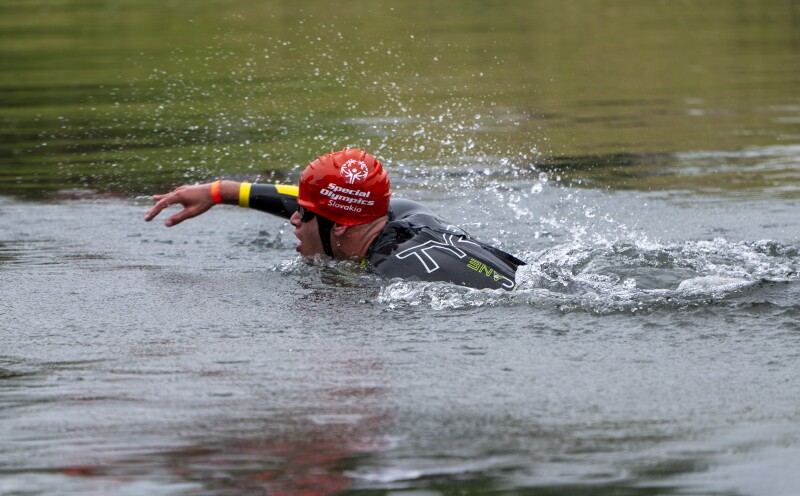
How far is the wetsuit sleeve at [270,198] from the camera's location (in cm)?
746

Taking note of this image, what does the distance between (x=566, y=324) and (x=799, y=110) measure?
9704 millimetres

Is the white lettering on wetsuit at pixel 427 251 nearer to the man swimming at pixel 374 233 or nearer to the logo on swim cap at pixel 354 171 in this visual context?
the man swimming at pixel 374 233

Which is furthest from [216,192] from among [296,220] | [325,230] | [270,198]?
[325,230]

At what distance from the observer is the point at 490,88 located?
Result: 16500 millimetres

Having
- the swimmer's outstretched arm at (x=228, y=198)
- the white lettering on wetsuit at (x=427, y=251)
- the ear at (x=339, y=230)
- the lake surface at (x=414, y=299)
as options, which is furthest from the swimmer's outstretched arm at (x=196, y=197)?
the white lettering on wetsuit at (x=427, y=251)

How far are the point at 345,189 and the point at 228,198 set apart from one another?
979mm

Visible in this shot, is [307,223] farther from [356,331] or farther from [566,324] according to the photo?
[566,324]

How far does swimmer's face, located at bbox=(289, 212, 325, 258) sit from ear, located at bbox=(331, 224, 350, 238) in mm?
110

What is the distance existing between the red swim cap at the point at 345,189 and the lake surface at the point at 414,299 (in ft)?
1.11

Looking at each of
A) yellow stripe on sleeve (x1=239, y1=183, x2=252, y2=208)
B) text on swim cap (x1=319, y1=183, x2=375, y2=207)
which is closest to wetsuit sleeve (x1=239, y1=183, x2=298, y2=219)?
yellow stripe on sleeve (x1=239, y1=183, x2=252, y2=208)

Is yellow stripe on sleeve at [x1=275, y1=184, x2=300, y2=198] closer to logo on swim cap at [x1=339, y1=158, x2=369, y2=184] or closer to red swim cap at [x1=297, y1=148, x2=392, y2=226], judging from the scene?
red swim cap at [x1=297, y1=148, x2=392, y2=226]

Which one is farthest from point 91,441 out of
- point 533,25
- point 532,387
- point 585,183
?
point 533,25

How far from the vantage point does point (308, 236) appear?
697 centimetres

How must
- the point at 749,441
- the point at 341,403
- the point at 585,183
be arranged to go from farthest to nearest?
the point at 585,183, the point at 341,403, the point at 749,441
